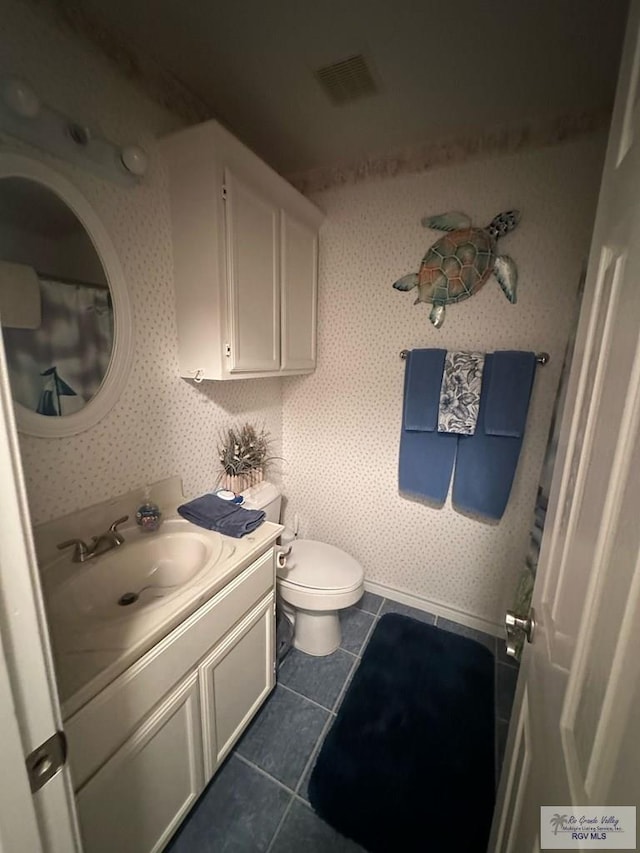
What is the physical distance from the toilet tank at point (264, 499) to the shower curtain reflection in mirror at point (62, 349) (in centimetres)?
83

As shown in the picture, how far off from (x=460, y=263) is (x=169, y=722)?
200 cm

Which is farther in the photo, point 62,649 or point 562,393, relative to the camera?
point 562,393

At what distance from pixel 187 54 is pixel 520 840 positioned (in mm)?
2228

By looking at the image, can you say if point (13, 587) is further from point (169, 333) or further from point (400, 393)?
point (400, 393)

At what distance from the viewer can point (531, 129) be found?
1.37m

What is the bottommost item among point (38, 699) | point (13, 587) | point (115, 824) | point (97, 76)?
point (115, 824)

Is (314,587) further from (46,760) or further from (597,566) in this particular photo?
(597,566)

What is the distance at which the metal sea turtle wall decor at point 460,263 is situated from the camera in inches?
58.3

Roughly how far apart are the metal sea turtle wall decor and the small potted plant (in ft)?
3.70

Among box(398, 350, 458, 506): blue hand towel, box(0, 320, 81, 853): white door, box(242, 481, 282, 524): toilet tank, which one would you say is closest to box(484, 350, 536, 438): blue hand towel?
box(398, 350, 458, 506): blue hand towel

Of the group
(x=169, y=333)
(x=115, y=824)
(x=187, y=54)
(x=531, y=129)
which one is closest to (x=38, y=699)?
(x=115, y=824)

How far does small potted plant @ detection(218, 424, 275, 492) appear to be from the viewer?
165 cm

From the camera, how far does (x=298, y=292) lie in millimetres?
1692

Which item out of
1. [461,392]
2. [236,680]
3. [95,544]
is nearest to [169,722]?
[236,680]
